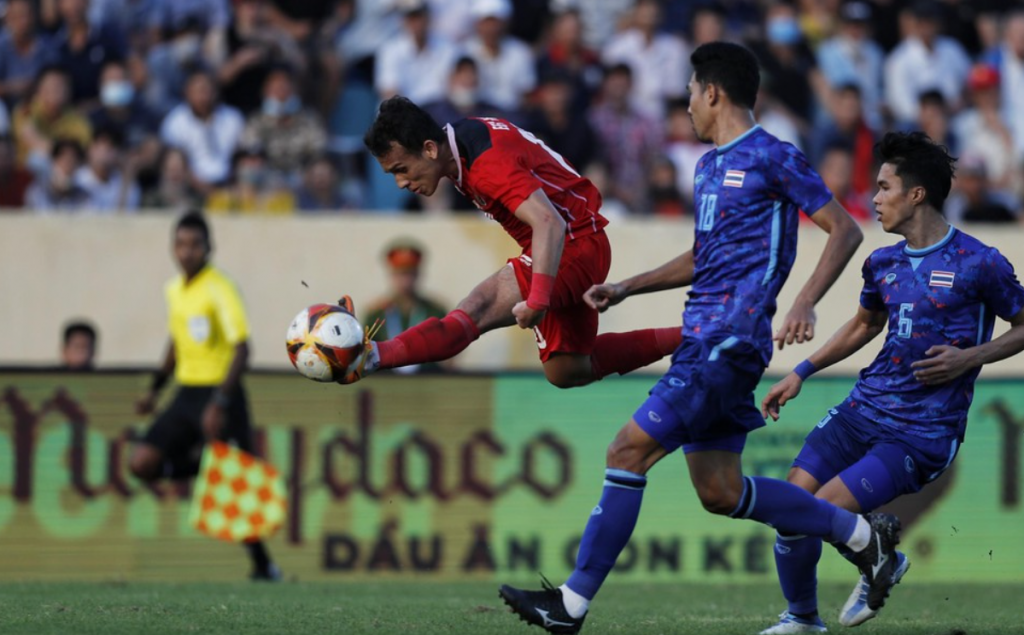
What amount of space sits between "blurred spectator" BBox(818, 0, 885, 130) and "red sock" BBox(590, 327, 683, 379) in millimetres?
8888

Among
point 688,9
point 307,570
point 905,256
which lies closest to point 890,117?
point 688,9

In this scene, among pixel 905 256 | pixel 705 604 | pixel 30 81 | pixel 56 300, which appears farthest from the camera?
pixel 30 81

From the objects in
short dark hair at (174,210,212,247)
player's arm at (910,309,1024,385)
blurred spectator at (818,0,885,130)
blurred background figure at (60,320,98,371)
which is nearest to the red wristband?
player's arm at (910,309,1024,385)

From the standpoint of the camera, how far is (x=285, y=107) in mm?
15180

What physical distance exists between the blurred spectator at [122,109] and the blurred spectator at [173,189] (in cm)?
64

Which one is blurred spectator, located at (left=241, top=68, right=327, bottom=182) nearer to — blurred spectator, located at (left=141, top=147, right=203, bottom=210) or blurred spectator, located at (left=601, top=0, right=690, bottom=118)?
blurred spectator, located at (left=141, top=147, right=203, bottom=210)

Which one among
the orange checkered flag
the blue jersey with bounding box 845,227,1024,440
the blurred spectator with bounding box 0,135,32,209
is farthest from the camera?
the blurred spectator with bounding box 0,135,32,209

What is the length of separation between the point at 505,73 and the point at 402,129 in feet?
27.1

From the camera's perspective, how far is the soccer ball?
24.6ft

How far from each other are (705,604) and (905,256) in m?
3.38

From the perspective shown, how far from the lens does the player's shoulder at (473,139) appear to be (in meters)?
7.61

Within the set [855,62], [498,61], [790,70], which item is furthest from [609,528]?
[855,62]

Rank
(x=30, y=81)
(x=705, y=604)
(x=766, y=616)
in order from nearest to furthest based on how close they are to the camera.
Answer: (x=766, y=616), (x=705, y=604), (x=30, y=81)

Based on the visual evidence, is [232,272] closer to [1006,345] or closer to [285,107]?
[285,107]
